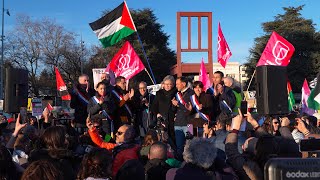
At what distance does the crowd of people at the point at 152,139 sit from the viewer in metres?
4.37

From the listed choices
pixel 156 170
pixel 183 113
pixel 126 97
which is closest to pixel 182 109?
pixel 183 113

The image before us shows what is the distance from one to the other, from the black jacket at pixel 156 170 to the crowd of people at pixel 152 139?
Result: 0.4 inches

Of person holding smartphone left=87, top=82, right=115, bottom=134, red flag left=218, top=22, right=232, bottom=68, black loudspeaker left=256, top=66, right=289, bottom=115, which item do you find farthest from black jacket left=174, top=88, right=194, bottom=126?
red flag left=218, top=22, right=232, bottom=68

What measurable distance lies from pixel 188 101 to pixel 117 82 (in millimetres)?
1697

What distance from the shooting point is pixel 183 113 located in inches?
382

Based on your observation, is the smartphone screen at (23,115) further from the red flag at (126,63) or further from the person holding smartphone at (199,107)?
the red flag at (126,63)

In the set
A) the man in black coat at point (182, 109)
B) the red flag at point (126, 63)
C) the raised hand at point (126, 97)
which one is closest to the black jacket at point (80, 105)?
the raised hand at point (126, 97)

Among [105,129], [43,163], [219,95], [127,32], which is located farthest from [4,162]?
[127,32]

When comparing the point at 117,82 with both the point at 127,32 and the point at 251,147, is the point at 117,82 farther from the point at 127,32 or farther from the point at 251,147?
the point at 251,147

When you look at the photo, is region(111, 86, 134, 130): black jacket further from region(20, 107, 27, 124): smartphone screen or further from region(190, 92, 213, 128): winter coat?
region(20, 107, 27, 124): smartphone screen

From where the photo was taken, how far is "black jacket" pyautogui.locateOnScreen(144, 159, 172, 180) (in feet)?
17.6

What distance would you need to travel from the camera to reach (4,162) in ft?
12.1

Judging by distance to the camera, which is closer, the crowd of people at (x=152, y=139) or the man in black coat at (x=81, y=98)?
the crowd of people at (x=152, y=139)

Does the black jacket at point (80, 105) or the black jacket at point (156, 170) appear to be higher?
the black jacket at point (80, 105)
